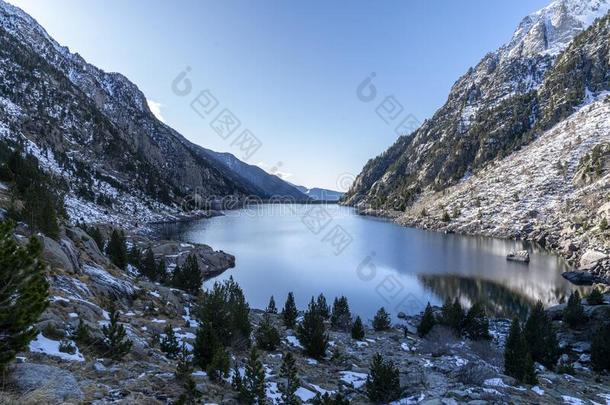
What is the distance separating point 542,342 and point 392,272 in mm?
32258

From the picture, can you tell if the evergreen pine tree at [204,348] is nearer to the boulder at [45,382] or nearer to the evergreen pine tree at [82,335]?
the evergreen pine tree at [82,335]

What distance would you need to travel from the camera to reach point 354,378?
51.6 feet

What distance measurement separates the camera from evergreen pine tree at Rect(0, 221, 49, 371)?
6070mm

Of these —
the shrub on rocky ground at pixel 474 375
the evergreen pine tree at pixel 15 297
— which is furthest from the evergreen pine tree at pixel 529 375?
the evergreen pine tree at pixel 15 297

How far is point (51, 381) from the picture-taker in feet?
22.4

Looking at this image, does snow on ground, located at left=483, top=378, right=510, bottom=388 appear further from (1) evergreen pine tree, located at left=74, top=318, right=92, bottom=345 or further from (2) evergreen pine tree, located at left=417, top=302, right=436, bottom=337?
(2) evergreen pine tree, located at left=417, top=302, right=436, bottom=337

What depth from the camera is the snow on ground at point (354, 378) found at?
1501cm

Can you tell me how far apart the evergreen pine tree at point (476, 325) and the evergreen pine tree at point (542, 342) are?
348cm

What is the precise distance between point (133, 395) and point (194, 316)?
1402cm

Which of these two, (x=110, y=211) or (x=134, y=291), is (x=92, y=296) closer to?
(x=134, y=291)

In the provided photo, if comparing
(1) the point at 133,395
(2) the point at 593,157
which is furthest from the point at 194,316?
(2) the point at 593,157

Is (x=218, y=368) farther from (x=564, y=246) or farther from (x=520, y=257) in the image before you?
(x=564, y=246)

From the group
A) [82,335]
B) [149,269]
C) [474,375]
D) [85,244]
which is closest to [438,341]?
[474,375]

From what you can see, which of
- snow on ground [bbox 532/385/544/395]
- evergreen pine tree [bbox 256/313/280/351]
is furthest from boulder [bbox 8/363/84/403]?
A: snow on ground [bbox 532/385/544/395]
